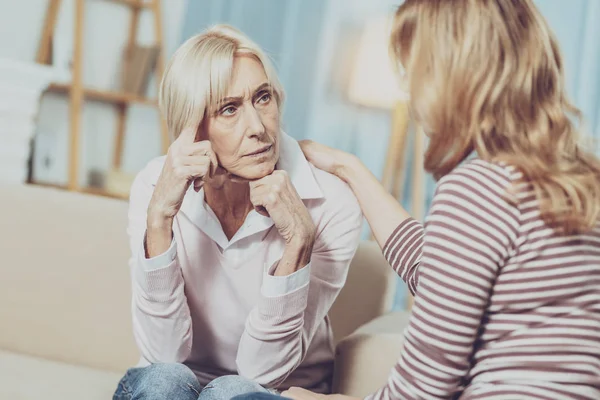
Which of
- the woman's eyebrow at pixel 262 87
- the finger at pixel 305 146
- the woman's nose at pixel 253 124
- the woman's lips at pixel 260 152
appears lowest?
the finger at pixel 305 146

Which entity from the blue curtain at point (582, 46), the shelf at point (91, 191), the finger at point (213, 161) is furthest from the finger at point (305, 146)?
the shelf at point (91, 191)

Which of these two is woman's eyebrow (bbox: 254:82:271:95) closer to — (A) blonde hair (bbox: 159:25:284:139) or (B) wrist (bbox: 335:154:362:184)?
(A) blonde hair (bbox: 159:25:284:139)

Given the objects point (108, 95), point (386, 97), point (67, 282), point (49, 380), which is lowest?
point (49, 380)

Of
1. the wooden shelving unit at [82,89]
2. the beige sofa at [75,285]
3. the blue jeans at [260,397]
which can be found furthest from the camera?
the wooden shelving unit at [82,89]

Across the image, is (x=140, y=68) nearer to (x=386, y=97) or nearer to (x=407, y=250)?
(x=386, y=97)

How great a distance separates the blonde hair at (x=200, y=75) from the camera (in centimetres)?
136

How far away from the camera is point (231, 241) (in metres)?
1.41

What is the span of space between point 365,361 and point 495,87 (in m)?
0.68

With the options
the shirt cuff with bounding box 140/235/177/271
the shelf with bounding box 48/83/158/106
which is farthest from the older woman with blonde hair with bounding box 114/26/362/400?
the shelf with bounding box 48/83/158/106

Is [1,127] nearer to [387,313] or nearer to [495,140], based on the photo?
[387,313]

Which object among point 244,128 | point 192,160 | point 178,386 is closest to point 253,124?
point 244,128

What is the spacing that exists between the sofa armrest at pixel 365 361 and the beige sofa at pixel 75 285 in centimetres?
27

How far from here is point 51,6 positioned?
3.40 meters

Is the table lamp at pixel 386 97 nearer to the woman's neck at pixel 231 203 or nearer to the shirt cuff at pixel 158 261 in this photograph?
the woman's neck at pixel 231 203
